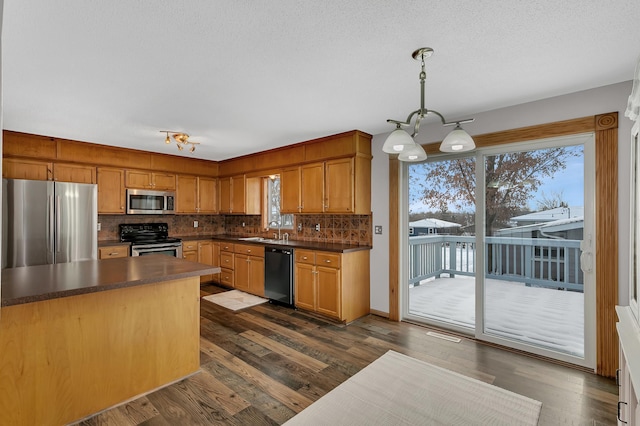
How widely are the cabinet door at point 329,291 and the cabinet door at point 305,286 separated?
87 mm

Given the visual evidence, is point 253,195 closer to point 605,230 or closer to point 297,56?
point 297,56

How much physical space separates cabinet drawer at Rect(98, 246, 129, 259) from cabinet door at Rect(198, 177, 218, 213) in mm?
1510

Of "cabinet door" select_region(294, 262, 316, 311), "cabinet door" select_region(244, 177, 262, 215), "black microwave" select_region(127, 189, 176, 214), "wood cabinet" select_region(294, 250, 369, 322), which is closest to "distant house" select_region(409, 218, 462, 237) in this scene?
"wood cabinet" select_region(294, 250, 369, 322)

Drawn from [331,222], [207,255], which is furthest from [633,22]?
[207,255]

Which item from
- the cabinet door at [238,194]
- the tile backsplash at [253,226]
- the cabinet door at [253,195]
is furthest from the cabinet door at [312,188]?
the cabinet door at [238,194]

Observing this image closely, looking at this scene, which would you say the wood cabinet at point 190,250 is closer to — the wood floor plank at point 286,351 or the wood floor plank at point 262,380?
the wood floor plank at point 286,351

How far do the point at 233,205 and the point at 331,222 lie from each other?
2176 mm

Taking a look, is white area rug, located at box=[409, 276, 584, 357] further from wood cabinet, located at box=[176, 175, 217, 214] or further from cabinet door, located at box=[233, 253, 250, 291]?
wood cabinet, located at box=[176, 175, 217, 214]

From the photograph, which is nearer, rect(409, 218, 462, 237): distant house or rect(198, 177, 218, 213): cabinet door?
rect(409, 218, 462, 237): distant house

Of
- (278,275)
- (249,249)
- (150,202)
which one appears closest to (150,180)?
(150,202)

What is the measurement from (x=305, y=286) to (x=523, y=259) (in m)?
2.52

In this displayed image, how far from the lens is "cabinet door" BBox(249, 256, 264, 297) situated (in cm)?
504

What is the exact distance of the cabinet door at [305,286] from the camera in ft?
14.0

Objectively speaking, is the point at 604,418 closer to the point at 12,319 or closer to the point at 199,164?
the point at 12,319
